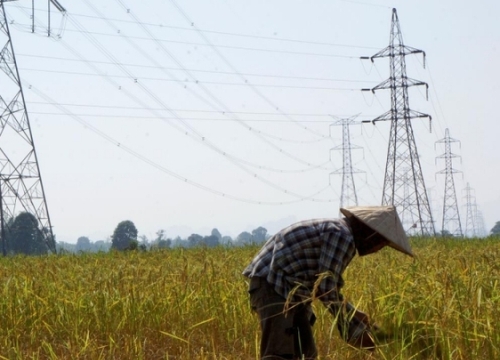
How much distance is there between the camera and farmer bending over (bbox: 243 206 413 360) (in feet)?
14.6

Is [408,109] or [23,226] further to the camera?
[23,226]

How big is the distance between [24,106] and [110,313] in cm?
1858

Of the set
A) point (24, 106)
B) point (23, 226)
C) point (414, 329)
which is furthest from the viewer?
point (23, 226)

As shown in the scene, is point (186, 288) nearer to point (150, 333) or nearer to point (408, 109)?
point (150, 333)

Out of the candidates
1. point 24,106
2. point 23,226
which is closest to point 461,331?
point 24,106

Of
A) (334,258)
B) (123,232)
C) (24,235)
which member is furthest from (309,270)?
(123,232)

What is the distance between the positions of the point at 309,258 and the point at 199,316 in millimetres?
2440

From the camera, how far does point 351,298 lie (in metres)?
6.70

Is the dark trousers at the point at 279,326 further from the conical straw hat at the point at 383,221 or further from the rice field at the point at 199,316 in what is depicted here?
the conical straw hat at the point at 383,221

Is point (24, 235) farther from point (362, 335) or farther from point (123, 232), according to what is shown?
point (362, 335)

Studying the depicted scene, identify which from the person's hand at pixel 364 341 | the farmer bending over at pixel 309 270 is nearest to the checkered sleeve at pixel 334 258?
the farmer bending over at pixel 309 270

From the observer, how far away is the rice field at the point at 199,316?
4613mm

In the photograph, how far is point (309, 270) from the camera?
4695 millimetres

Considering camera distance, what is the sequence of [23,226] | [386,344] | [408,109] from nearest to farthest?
[386,344] → [408,109] → [23,226]
